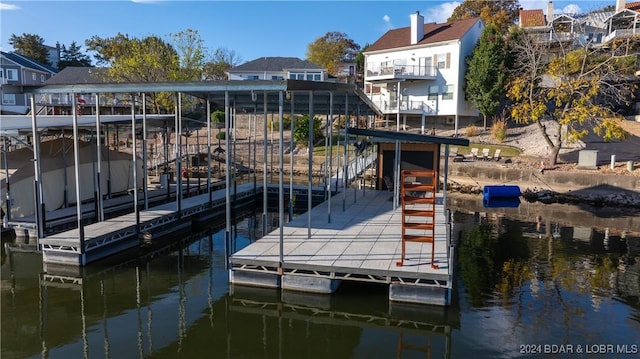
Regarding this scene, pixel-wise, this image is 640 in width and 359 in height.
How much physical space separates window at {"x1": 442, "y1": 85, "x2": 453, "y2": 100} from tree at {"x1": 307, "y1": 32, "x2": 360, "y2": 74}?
83.6 ft

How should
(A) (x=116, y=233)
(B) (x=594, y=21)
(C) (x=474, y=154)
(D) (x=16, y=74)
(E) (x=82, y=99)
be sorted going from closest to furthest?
(A) (x=116, y=233), (C) (x=474, y=154), (E) (x=82, y=99), (B) (x=594, y=21), (D) (x=16, y=74)

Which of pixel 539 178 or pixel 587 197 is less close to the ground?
pixel 539 178

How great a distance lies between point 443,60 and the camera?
37312 mm

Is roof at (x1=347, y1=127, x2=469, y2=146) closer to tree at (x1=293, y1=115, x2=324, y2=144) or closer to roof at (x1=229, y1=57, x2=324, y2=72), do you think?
tree at (x1=293, y1=115, x2=324, y2=144)

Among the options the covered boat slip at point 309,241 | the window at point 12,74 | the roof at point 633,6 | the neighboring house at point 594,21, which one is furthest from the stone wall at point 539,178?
the window at point 12,74

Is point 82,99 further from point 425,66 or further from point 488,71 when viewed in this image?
A: point 488,71

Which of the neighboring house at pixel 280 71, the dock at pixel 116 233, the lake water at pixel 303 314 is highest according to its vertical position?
the neighboring house at pixel 280 71

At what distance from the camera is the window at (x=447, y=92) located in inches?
1457

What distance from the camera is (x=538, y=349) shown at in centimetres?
781

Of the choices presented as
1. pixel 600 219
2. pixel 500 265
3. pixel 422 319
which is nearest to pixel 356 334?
pixel 422 319

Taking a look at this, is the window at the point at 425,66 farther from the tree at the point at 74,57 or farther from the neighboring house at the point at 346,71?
the tree at the point at 74,57

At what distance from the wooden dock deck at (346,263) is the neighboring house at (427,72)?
25333 millimetres

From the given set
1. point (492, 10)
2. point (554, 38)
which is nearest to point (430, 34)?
point (554, 38)

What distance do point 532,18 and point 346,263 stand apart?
1813 inches
